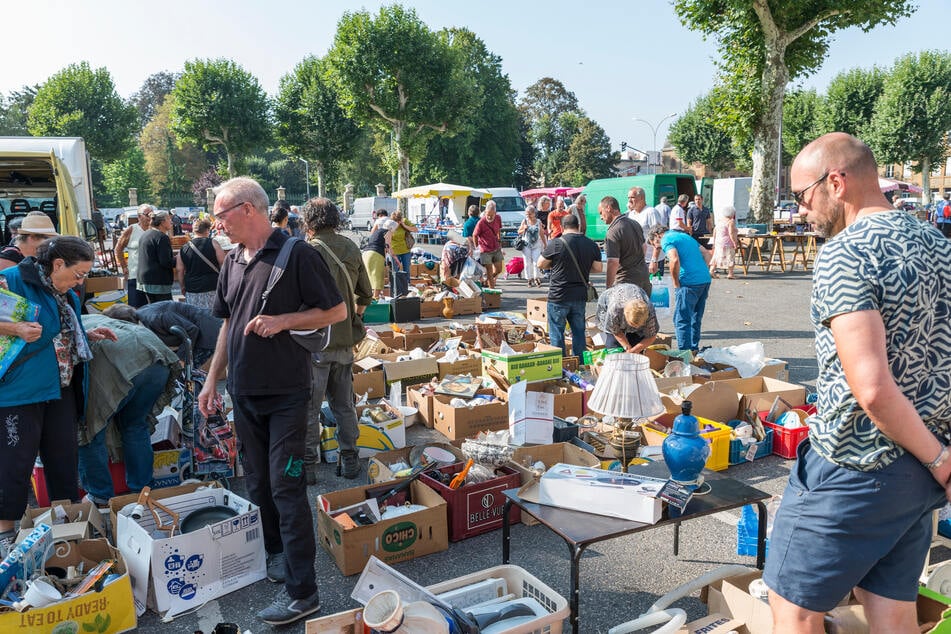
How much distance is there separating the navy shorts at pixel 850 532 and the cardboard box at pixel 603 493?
85 centimetres

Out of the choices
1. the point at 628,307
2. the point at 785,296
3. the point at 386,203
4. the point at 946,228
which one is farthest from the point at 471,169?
the point at 628,307

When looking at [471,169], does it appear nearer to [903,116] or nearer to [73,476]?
[903,116]

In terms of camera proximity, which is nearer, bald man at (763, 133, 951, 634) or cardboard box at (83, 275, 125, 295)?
bald man at (763, 133, 951, 634)

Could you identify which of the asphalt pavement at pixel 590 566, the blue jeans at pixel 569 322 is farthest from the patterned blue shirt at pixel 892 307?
the blue jeans at pixel 569 322

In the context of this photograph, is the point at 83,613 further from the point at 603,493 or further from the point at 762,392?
the point at 762,392

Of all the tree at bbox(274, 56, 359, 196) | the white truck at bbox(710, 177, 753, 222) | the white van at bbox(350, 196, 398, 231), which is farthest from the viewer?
the tree at bbox(274, 56, 359, 196)

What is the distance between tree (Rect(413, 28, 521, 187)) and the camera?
151 feet

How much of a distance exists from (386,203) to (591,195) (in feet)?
42.4

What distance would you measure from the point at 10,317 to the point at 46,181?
871 centimetres

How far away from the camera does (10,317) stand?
330 centimetres

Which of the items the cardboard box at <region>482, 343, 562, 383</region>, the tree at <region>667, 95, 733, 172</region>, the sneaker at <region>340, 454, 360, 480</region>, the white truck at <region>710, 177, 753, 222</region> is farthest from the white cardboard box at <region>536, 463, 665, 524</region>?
the tree at <region>667, 95, 733, 172</region>

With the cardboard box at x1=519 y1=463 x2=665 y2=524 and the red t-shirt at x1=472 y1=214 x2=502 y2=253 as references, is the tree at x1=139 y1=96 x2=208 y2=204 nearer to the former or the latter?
the red t-shirt at x1=472 y1=214 x2=502 y2=253

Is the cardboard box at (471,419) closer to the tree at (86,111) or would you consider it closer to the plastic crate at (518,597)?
the plastic crate at (518,597)

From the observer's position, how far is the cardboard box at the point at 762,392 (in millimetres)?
5332
